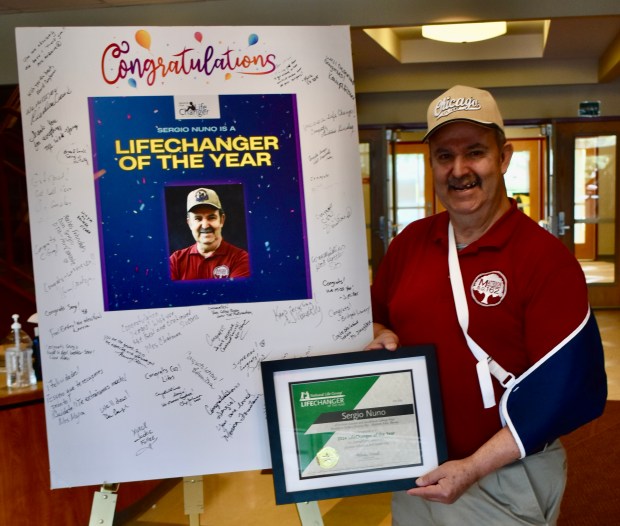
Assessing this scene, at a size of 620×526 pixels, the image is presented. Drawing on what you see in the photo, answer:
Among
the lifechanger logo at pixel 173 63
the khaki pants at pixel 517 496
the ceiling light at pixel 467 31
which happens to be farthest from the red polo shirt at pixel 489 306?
the ceiling light at pixel 467 31

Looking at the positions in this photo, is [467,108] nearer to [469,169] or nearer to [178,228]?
[469,169]

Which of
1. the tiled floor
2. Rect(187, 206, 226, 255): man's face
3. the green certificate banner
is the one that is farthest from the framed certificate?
the tiled floor

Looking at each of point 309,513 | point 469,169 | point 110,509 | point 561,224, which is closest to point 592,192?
point 561,224

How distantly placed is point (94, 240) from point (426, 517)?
1.12m

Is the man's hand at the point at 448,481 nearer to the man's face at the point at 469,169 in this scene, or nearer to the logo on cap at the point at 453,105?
the man's face at the point at 469,169

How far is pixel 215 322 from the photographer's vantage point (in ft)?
5.59

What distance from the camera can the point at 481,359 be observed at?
155 cm

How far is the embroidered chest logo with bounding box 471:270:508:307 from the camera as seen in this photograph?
1.54 m

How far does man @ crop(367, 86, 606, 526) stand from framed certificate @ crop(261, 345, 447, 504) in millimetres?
48

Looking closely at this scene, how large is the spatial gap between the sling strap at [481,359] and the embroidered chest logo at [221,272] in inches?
22.1

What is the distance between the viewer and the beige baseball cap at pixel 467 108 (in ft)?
5.16

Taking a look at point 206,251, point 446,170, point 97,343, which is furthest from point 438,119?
point 97,343

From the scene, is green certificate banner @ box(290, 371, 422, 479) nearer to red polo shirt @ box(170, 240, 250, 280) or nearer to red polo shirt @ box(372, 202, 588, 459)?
red polo shirt @ box(372, 202, 588, 459)

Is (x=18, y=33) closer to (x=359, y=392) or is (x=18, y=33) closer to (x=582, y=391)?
(x=359, y=392)
